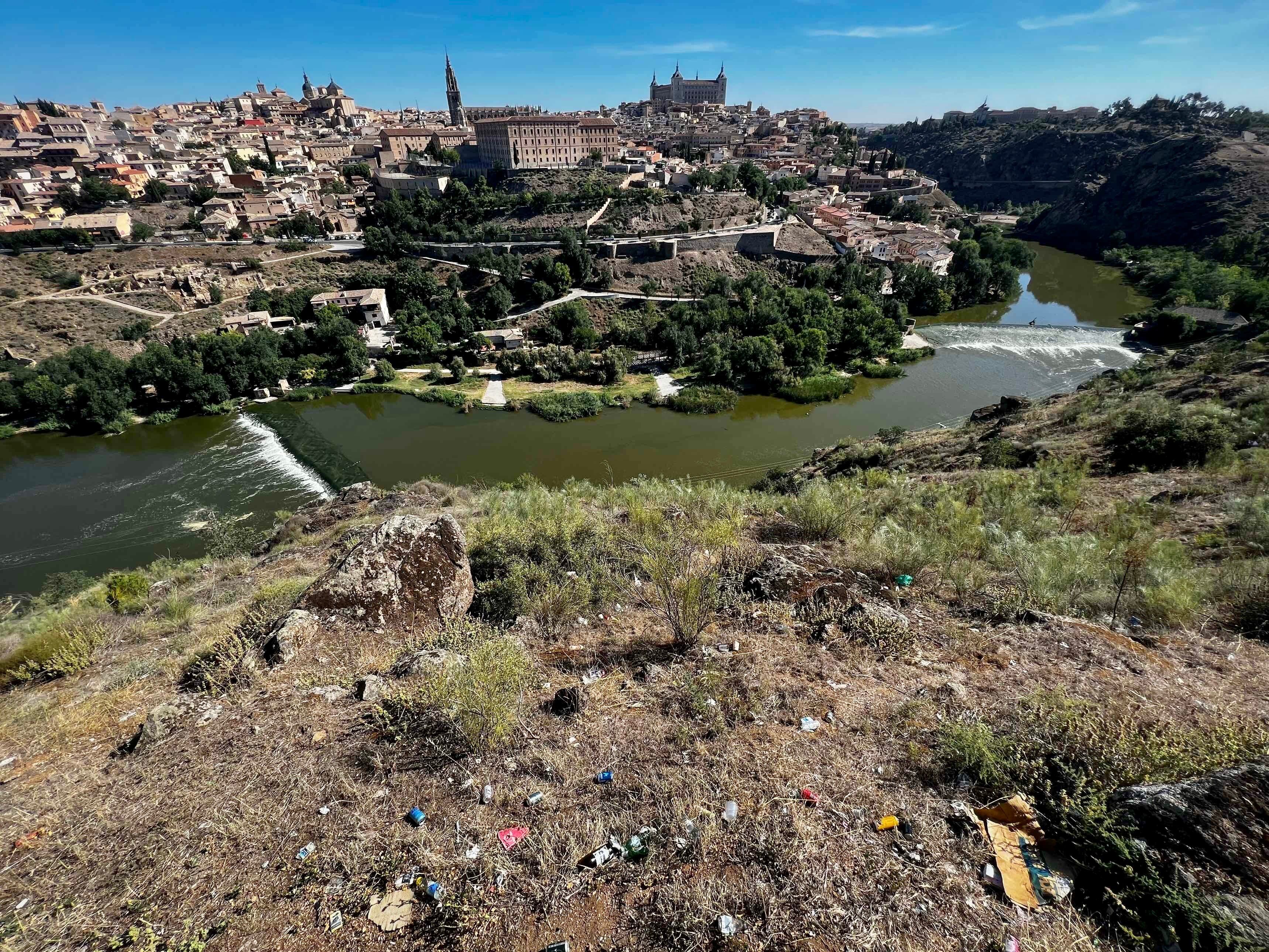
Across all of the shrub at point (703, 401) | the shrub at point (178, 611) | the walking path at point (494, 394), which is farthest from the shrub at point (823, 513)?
the walking path at point (494, 394)

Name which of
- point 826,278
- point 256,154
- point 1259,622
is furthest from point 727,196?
point 256,154

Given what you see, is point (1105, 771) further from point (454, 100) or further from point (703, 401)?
point (454, 100)

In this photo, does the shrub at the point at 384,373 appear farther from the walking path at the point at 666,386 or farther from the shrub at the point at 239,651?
the shrub at the point at 239,651

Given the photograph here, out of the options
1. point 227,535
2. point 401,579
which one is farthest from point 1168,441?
point 227,535

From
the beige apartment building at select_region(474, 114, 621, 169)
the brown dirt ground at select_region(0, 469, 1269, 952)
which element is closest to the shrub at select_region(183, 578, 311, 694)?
the brown dirt ground at select_region(0, 469, 1269, 952)

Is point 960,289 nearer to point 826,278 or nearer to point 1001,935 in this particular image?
point 826,278

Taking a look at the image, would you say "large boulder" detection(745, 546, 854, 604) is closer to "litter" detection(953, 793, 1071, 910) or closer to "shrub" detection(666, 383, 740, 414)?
"litter" detection(953, 793, 1071, 910)
